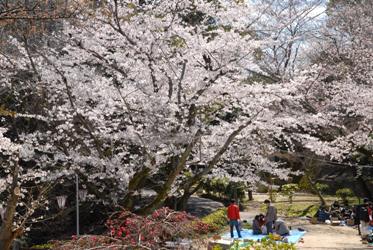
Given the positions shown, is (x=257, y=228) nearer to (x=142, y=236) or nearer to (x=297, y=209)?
(x=297, y=209)

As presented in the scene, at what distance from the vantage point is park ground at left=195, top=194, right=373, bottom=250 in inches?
522

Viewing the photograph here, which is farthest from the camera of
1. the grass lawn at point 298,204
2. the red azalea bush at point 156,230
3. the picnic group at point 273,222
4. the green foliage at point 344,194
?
the green foliage at point 344,194

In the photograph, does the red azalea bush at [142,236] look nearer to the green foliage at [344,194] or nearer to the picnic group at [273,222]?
the picnic group at [273,222]

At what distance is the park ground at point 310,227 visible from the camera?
522 inches

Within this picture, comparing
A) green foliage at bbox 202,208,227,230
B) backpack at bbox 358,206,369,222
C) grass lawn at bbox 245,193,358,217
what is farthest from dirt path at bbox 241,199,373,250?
grass lawn at bbox 245,193,358,217

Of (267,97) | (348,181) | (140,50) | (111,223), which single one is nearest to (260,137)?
(267,97)

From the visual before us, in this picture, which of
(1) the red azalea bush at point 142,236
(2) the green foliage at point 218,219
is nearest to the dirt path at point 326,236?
(2) the green foliage at point 218,219

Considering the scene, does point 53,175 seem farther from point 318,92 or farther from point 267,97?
point 318,92

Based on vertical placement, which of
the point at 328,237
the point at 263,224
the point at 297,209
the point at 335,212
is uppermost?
the point at 297,209

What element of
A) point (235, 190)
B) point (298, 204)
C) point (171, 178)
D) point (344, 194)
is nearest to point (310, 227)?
point (235, 190)

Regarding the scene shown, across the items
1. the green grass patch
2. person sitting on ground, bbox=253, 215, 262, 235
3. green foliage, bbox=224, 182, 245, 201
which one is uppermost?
green foliage, bbox=224, 182, 245, 201

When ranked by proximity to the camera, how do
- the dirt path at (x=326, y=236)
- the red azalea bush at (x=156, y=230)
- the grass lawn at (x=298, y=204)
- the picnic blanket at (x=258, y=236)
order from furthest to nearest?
the grass lawn at (x=298, y=204) → the picnic blanket at (x=258, y=236) → the dirt path at (x=326, y=236) → the red azalea bush at (x=156, y=230)

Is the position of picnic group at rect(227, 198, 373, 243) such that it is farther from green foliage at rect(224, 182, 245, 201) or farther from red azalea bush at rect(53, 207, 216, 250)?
red azalea bush at rect(53, 207, 216, 250)

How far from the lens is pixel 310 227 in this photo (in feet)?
55.9
